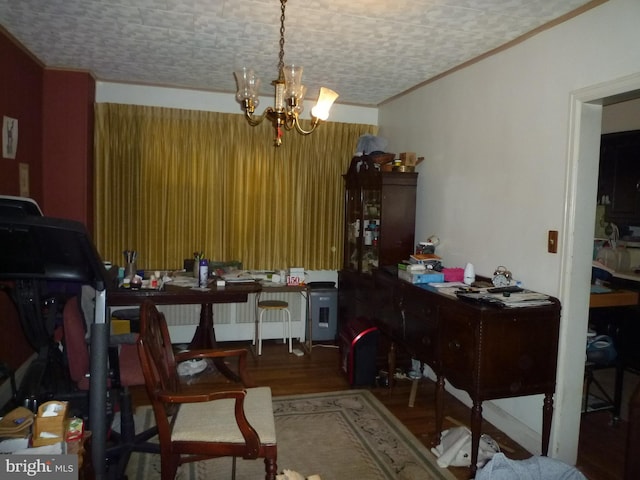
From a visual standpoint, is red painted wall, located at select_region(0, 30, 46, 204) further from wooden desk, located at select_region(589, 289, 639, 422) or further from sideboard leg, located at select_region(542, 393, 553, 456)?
wooden desk, located at select_region(589, 289, 639, 422)

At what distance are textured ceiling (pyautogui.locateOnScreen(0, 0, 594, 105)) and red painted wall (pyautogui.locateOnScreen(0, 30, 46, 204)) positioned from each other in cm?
13

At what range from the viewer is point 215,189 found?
454cm

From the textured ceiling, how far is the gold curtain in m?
0.58

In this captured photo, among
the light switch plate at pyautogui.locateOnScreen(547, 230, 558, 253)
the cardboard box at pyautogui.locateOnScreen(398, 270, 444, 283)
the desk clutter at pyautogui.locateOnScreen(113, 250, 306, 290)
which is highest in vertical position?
the light switch plate at pyautogui.locateOnScreen(547, 230, 558, 253)

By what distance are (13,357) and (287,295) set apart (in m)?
2.49

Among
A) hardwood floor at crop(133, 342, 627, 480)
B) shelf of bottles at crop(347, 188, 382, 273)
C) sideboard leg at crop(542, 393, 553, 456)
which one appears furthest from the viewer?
shelf of bottles at crop(347, 188, 382, 273)

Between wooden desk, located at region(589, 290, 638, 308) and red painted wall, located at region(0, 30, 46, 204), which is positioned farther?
red painted wall, located at region(0, 30, 46, 204)

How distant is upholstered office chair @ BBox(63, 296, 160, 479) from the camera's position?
7.43 feet

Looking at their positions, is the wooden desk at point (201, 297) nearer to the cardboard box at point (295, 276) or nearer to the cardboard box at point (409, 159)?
the cardboard box at point (295, 276)

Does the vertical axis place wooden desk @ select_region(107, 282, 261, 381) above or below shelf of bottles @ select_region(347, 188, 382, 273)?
below

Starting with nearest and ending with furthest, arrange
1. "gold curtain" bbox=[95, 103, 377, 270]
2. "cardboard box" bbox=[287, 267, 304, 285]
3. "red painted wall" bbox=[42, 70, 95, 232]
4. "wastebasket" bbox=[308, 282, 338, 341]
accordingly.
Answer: "red painted wall" bbox=[42, 70, 95, 232], "gold curtain" bbox=[95, 103, 377, 270], "cardboard box" bbox=[287, 267, 304, 285], "wastebasket" bbox=[308, 282, 338, 341]

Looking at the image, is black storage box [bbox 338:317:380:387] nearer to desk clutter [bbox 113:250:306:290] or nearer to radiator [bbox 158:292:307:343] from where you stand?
desk clutter [bbox 113:250:306:290]

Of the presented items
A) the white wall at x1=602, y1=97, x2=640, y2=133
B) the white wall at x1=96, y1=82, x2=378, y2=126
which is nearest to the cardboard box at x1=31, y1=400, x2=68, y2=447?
the white wall at x1=96, y1=82, x2=378, y2=126

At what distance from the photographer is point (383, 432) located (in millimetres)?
2910
